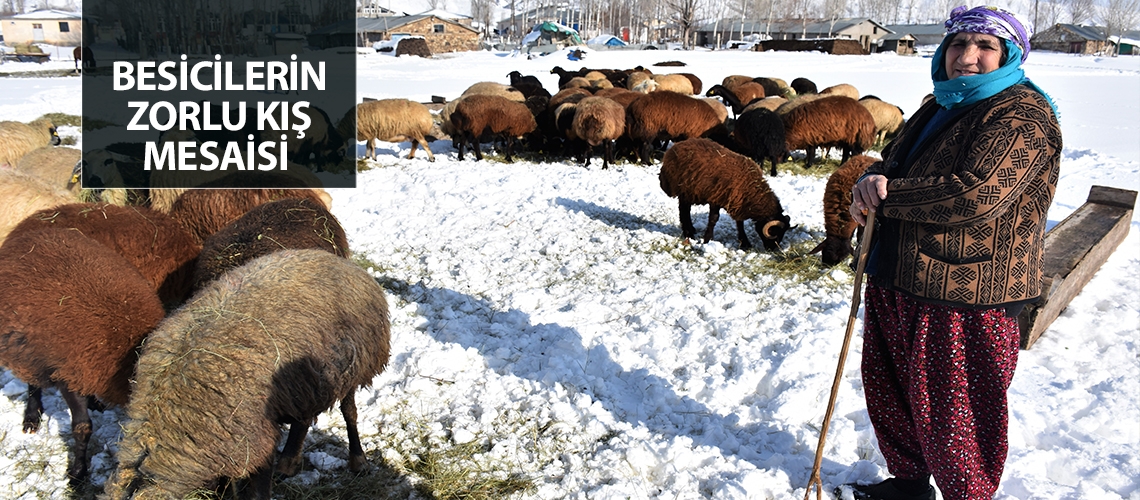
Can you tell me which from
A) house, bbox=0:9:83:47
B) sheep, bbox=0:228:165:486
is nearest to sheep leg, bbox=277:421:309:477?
sheep, bbox=0:228:165:486

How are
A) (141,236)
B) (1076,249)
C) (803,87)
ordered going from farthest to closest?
(803,87), (1076,249), (141,236)

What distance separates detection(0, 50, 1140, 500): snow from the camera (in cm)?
341

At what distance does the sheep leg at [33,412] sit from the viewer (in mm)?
3865

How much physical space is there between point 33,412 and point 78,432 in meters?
0.74

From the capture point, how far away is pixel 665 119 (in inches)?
476

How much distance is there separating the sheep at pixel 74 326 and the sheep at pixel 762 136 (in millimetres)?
9793

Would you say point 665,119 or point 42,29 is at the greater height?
point 42,29

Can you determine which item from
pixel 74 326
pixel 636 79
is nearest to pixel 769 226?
pixel 74 326

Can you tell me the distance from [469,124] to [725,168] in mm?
6803

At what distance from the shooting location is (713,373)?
4.43 m

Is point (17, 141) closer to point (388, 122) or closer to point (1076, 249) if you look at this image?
point (388, 122)

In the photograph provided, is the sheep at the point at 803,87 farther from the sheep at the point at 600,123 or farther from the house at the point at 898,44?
the house at the point at 898,44

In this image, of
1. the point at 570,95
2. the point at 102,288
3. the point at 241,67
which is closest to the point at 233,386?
the point at 102,288

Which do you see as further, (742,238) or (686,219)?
(686,219)
